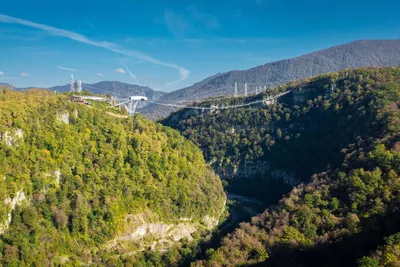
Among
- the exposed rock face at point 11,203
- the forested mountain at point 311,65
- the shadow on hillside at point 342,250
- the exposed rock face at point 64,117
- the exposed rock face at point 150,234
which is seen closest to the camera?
the shadow on hillside at point 342,250

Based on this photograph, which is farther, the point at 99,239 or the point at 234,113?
the point at 234,113

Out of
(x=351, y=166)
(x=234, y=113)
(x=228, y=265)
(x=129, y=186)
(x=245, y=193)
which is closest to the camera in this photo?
(x=228, y=265)

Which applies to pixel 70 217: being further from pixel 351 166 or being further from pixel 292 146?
pixel 292 146

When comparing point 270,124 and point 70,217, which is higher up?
point 270,124

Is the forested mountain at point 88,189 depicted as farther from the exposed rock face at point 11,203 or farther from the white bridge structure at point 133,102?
the white bridge structure at point 133,102

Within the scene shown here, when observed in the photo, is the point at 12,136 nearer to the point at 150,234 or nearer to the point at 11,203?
the point at 11,203

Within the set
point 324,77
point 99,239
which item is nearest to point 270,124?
point 324,77

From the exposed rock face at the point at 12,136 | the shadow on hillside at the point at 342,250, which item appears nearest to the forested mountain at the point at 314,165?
the shadow on hillside at the point at 342,250
